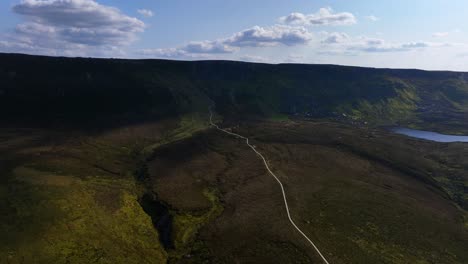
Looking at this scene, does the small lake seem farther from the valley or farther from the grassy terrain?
the grassy terrain

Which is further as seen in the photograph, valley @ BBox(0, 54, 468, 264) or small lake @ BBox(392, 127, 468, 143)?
small lake @ BBox(392, 127, 468, 143)

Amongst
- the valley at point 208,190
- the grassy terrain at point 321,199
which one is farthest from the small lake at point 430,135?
the grassy terrain at point 321,199

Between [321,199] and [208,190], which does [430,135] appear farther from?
[208,190]

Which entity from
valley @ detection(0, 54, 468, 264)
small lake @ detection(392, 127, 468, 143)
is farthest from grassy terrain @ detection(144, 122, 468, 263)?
small lake @ detection(392, 127, 468, 143)

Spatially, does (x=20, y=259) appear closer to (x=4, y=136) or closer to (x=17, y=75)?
(x=4, y=136)

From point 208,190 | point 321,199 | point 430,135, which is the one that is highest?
point 321,199

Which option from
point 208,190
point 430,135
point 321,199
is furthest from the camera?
point 430,135

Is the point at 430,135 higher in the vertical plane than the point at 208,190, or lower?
lower

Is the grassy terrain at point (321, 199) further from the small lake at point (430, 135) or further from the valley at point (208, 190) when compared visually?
the small lake at point (430, 135)

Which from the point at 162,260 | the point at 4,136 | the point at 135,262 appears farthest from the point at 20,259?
the point at 4,136

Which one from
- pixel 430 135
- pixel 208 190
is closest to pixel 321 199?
pixel 208 190

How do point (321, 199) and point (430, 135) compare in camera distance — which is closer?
point (321, 199)
